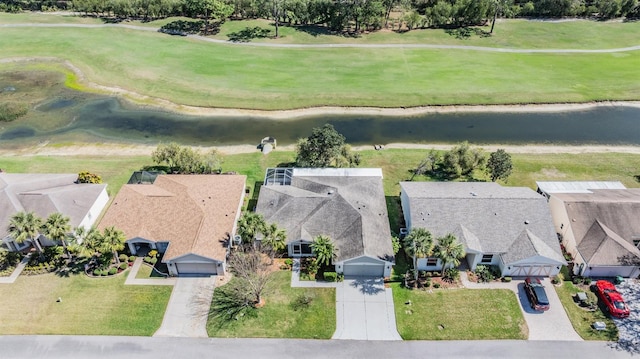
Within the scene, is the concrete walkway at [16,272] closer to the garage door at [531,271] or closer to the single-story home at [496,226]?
the single-story home at [496,226]

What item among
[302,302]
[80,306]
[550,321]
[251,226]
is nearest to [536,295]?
[550,321]

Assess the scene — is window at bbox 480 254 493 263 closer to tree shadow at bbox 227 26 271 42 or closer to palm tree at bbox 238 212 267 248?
palm tree at bbox 238 212 267 248

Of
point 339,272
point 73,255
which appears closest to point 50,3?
point 73,255

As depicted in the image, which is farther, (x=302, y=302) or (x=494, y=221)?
(x=494, y=221)

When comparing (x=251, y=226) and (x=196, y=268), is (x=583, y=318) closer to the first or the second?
(x=251, y=226)

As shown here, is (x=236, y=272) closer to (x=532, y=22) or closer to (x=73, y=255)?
(x=73, y=255)

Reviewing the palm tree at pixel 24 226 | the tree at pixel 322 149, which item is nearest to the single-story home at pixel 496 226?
the tree at pixel 322 149

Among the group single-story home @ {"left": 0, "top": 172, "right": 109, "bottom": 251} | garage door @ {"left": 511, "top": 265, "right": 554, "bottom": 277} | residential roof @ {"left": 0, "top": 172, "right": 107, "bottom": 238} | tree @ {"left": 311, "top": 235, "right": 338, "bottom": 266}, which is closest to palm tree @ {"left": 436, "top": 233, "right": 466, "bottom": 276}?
garage door @ {"left": 511, "top": 265, "right": 554, "bottom": 277}
